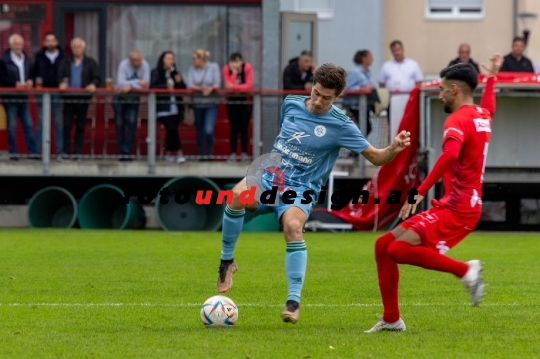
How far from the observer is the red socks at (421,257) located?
8.45 meters

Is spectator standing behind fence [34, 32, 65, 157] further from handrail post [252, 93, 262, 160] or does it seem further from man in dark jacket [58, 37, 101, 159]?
handrail post [252, 93, 262, 160]

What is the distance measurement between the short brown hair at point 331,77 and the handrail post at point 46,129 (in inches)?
483

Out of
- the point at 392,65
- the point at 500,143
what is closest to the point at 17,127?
the point at 392,65

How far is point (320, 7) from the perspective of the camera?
98.7 feet

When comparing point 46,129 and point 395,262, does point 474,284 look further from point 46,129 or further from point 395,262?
point 46,129

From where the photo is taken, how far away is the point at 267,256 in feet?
51.5

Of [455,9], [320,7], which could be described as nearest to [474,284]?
[320,7]

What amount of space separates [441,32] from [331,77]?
22.5 metres

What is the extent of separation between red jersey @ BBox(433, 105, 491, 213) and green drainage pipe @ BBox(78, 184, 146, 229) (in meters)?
13.0

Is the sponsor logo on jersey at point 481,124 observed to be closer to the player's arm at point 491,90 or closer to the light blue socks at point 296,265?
the player's arm at point 491,90

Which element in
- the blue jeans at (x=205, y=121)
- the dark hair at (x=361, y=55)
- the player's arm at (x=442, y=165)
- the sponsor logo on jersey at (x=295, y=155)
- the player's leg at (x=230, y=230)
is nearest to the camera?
the player's arm at (x=442, y=165)

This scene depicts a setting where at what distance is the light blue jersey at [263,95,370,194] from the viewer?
29.7ft

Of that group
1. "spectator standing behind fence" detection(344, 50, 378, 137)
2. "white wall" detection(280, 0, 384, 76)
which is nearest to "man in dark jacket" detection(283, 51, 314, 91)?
"spectator standing behind fence" detection(344, 50, 378, 137)

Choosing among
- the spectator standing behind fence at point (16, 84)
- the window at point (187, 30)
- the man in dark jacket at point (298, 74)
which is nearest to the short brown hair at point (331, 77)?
the man in dark jacket at point (298, 74)
